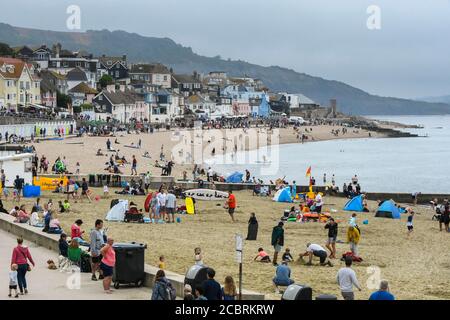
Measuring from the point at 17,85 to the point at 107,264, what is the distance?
8367cm

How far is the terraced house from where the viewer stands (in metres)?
91.7

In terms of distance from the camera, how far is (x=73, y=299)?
44.3 ft

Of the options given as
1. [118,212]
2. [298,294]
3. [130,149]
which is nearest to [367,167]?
[130,149]

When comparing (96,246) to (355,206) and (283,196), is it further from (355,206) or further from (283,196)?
(283,196)

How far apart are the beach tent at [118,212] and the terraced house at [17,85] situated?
64321mm

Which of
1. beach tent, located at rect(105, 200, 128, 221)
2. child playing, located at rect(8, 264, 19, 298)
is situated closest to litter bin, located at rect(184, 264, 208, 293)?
child playing, located at rect(8, 264, 19, 298)

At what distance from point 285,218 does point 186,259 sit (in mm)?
11029

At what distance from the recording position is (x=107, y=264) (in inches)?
563

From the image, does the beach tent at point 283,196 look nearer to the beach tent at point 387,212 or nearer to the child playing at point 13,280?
the beach tent at point 387,212

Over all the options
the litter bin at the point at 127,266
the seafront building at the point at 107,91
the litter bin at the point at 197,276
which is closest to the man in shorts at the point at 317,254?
the litter bin at the point at 127,266

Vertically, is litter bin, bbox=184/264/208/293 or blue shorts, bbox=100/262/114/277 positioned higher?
litter bin, bbox=184/264/208/293

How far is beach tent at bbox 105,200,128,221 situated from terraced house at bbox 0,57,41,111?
64.3 m

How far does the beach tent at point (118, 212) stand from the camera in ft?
85.8

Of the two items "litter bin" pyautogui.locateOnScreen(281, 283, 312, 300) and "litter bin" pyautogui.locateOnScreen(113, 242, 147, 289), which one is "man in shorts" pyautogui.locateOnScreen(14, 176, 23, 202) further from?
"litter bin" pyautogui.locateOnScreen(281, 283, 312, 300)
